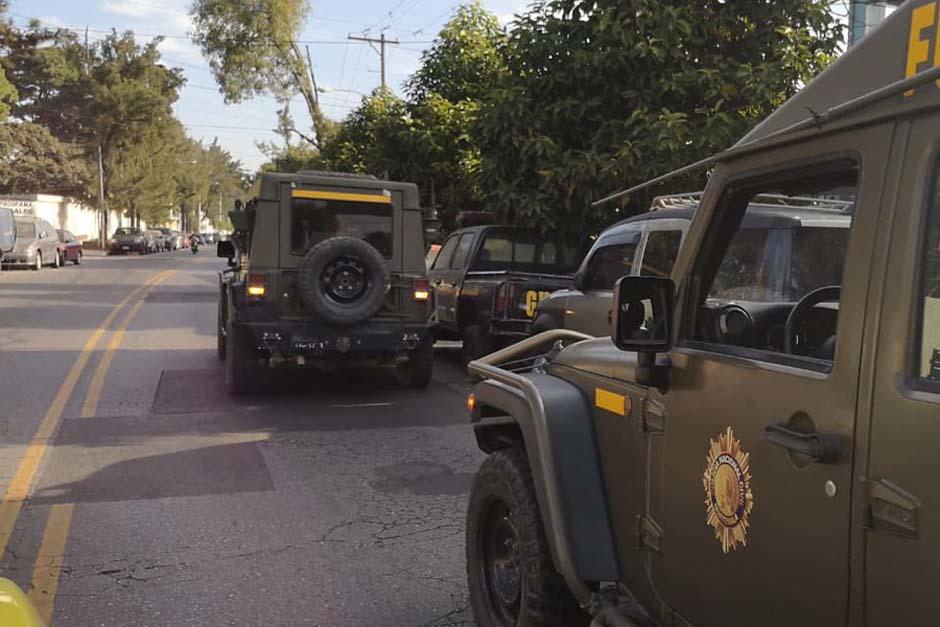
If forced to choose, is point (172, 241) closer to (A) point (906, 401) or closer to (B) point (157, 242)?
(B) point (157, 242)

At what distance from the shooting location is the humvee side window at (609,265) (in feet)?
23.2

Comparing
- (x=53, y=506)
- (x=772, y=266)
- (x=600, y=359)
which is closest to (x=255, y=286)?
(x=53, y=506)

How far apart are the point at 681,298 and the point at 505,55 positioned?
34.1ft

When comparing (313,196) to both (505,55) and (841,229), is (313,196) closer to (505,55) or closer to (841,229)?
(505,55)

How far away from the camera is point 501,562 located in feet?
11.3

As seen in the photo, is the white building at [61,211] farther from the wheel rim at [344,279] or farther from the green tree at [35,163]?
the wheel rim at [344,279]

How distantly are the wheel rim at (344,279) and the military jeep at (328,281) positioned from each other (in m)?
0.01

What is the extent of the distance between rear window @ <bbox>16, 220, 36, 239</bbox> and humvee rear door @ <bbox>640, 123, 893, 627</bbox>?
105 ft

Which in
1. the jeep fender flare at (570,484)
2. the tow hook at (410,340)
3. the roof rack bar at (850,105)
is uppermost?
the roof rack bar at (850,105)

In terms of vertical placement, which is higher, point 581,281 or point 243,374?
point 581,281

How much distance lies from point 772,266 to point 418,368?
697cm

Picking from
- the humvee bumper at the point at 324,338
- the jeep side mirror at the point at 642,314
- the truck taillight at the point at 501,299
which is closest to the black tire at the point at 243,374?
the humvee bumper at the point at 324,338

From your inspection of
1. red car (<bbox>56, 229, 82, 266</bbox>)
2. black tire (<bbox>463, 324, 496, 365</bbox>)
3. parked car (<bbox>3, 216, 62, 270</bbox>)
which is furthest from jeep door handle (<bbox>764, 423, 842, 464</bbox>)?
red car (<bbox>56, 229, 82, 266</bbox>)

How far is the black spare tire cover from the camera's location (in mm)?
8234
